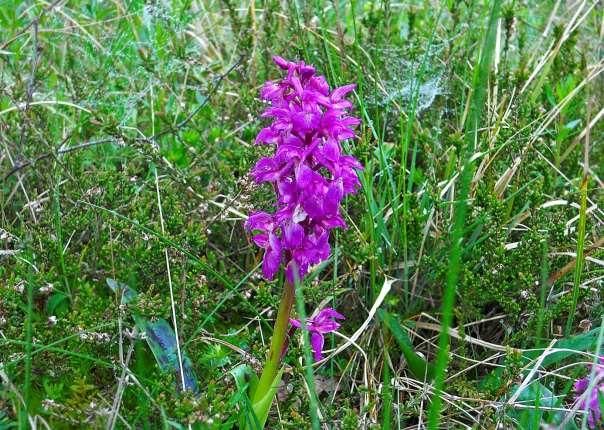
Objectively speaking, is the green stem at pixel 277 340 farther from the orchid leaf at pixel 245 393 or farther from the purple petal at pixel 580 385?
the purple petal at pixel 580 385

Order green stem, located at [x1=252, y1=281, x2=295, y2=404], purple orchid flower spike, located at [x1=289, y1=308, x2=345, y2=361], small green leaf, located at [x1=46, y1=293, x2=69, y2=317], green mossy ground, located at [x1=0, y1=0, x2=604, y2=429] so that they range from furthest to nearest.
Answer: small green leaf, located at [x1=46, y1=293, x2=69, y2=317] < green mossy ground, located at [x1=0, y1=0, x2=604, y2=429] < purple orchid flower spike, located at [x1=289, y1=308, x2=345, y2=361] < green stem, located at [x1=252, y1=281, x2=295, y2=404]

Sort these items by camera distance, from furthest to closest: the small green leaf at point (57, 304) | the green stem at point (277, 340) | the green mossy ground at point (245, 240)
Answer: the small green leaf at point (57, 304)
the green mossy ground at point (245, 240)
the green stem at point (277, 340)

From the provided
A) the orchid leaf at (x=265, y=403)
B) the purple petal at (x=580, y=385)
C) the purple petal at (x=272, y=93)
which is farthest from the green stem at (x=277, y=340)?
the purple petal at (x=580, y=385)

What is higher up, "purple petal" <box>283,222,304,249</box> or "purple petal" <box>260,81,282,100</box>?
"purple petal" <box>260,81,282,100</box>

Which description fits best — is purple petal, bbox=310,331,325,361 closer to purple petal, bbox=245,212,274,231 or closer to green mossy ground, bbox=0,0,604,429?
green mossy ground, bbox=0,0,604,429

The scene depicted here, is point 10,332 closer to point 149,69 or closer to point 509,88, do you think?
point 149,69

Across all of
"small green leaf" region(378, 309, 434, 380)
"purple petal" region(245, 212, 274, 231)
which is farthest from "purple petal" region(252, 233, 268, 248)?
"small green leaf" region(378, 309, 434, 380)

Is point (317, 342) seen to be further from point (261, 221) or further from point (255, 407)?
point (261, 221)

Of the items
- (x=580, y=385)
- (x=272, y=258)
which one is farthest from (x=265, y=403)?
(x=580, y=385)
